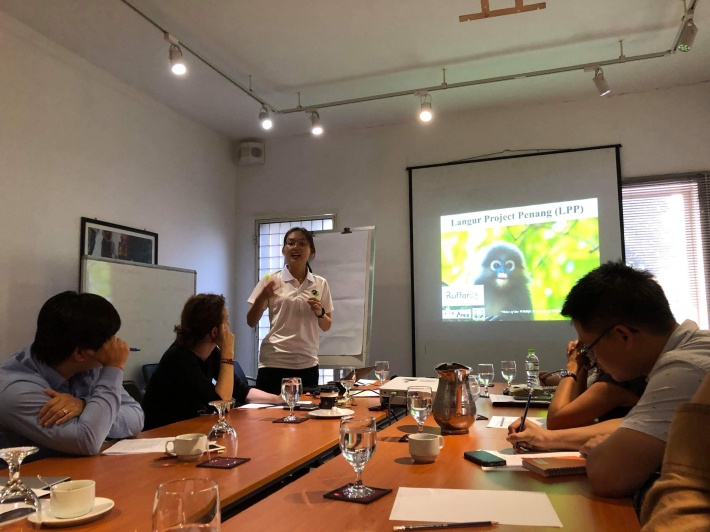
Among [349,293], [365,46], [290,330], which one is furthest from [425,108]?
[290,330]

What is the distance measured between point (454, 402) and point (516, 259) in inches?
134

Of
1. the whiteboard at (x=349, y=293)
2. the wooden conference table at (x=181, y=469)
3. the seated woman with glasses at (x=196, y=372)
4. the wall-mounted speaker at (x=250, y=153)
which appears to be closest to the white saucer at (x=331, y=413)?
the wooden conference table at (x=181, y=469)

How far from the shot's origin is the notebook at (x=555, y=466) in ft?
4.22

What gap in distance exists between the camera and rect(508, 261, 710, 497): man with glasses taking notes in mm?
1133

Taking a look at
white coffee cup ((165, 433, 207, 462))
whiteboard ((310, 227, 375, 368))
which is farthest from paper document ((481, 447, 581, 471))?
whiteboard ((310, 227, 375, 368))

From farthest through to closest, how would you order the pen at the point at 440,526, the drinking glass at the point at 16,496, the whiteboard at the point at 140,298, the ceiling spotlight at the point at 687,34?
the whiteboard at the point at 140,298, the ceiling spotlight at the point at 687,34, the drinking glass at the point at 16,496, the pen at the point at 440,526

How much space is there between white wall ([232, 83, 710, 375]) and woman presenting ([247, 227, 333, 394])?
1.77 meters

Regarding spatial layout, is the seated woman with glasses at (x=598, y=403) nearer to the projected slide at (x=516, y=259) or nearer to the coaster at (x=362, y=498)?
the coaster at (x=362, y=498)

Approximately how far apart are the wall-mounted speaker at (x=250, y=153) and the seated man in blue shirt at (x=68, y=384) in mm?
4259

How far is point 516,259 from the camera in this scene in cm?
496

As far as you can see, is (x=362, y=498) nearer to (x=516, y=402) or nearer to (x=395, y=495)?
(x=395, y=495)

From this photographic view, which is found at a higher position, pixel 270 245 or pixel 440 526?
pixel 270 245

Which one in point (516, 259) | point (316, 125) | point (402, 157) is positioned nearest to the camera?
point (316, 125)

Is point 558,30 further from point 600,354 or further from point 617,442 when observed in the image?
point 617,442
